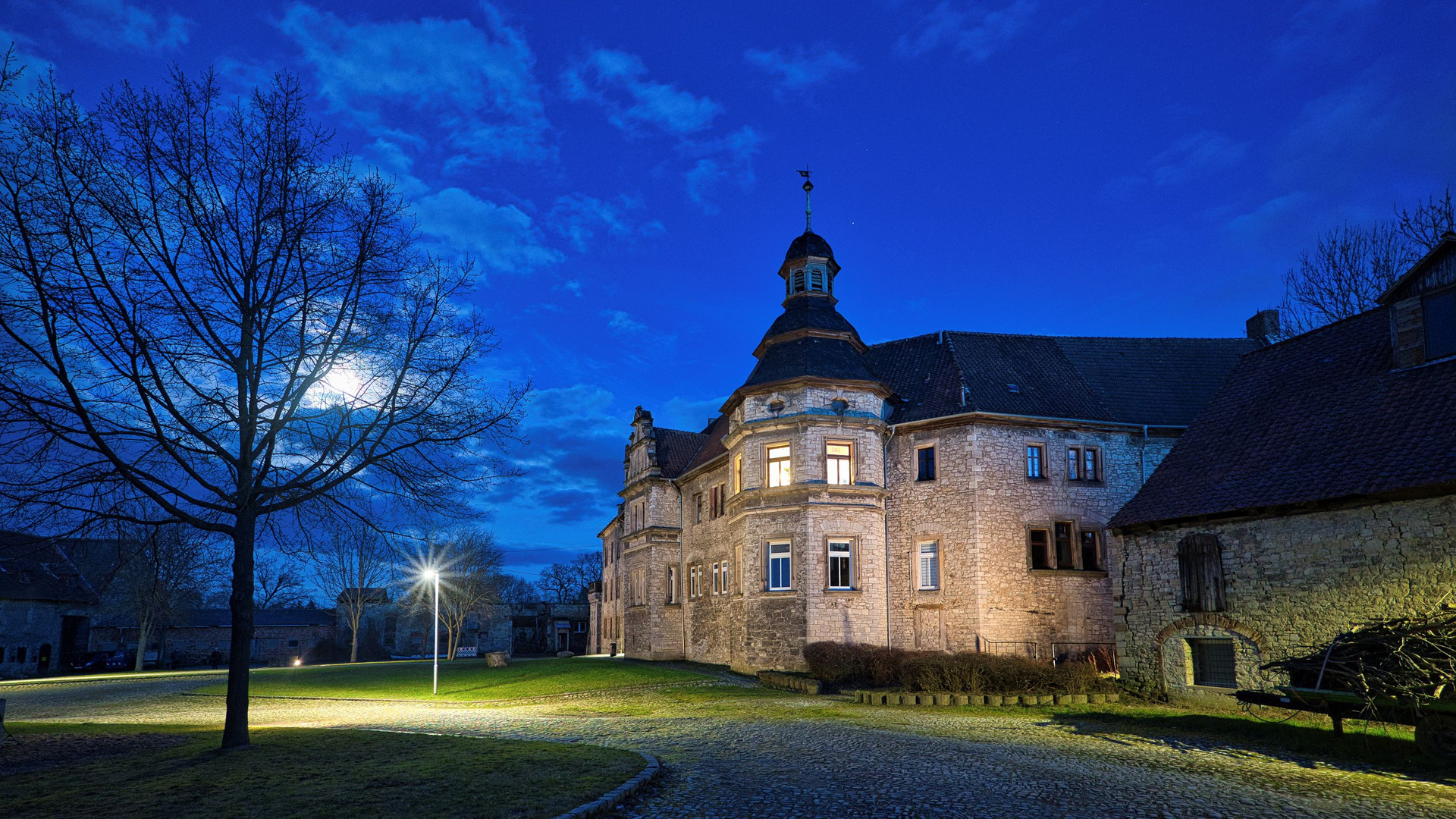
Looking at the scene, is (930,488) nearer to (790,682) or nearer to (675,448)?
(790,682)

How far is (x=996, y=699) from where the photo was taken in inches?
750

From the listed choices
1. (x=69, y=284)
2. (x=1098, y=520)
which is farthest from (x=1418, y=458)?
(x=69, y=284)

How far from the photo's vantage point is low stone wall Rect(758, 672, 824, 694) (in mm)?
23344

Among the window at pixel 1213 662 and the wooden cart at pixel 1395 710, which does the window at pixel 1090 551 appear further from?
the wooden cart at pixel 1395 710

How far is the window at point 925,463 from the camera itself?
30062 millimetres

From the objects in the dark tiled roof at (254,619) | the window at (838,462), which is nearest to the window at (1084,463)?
the window at (838,462)

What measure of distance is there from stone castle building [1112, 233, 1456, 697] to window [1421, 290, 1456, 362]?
0.07 ft

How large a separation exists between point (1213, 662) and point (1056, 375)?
15.5 metres

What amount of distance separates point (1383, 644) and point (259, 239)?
17.2m

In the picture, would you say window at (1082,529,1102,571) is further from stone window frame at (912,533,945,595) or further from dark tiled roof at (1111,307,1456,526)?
dark tiled roof at (1111,307,1456,526)

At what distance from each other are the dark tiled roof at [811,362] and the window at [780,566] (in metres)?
5.56

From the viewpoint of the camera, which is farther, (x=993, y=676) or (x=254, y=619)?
(x=254, y=619)

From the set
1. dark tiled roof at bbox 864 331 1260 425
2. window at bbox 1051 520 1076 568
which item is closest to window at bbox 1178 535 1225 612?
window at bbox 1051 520 1076 568

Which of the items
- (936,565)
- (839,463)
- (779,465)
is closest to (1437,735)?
(936,565)
